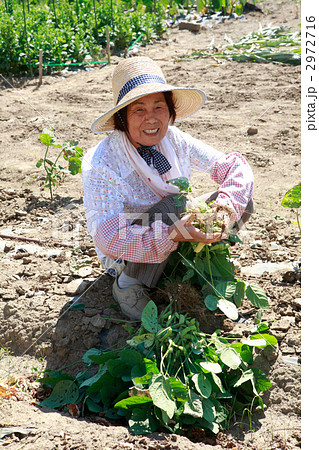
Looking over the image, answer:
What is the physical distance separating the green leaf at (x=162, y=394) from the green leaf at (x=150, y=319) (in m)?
0.29

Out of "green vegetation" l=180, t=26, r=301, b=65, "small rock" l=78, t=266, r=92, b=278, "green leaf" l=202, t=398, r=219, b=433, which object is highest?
"green vegetation" l=180, t=26, r=301, b=65

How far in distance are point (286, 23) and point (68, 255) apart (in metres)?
7.48

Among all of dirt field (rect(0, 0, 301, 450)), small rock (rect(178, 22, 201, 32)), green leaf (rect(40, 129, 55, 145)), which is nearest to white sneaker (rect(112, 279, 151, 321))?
dirt field (rect(0, 0, 301, 450))

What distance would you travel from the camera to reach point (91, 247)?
11.1 ft

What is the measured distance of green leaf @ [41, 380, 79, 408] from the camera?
2250 millimetres

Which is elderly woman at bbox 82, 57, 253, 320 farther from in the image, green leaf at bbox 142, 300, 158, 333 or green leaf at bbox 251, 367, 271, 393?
green leaf at bbox 251, 367, 271, 393

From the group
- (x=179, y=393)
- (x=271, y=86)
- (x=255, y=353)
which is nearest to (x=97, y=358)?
(x=179, y=393)

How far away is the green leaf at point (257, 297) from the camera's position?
2.53 metres

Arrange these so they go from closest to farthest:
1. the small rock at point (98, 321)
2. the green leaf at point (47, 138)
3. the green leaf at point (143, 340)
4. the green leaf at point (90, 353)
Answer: the green leaf at point (143, 340) → the green leaf at point (90, 353) → the small rock at point (98, 321) → the green leaf at point (47, 138)

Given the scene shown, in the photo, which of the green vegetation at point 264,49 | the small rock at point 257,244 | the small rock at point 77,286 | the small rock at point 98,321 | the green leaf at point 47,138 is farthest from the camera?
the green vegetation at point 264,49

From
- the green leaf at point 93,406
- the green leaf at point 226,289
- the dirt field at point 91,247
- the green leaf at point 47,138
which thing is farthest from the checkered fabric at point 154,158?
the green leaf at point 47,138

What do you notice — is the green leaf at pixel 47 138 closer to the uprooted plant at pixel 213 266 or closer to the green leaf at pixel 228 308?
the uprooted plant at pixel 213 266

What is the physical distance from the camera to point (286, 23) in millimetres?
9250

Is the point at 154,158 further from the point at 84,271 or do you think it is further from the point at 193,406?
the point at 193,406
